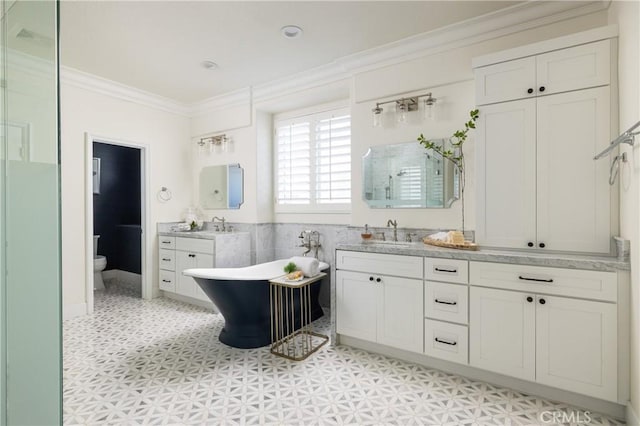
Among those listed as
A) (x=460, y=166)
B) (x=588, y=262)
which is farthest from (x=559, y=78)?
(x=588, y=262)

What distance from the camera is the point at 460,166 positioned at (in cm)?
278

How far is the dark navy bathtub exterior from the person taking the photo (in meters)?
2.81

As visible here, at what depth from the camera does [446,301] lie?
231 centimetres

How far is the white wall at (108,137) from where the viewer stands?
359 centimetres

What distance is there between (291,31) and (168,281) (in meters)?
3.40

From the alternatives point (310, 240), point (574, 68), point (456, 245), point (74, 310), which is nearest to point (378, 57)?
point (574, 68)

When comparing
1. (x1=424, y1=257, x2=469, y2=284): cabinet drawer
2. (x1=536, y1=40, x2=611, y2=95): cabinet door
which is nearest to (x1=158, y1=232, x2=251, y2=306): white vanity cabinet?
(x1=424, y1=257, x2=469, y2=284): cabinet drawer

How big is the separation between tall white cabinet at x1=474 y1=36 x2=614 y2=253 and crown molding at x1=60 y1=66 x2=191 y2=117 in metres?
3.92

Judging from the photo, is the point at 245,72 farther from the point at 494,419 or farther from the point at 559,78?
the point at 494,419

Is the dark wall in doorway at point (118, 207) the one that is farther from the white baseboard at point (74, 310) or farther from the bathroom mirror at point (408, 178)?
the bathroom mirror at point (408, 178)

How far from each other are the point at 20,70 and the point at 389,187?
8.82 feet

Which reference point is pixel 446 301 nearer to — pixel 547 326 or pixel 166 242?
pixel 547 326

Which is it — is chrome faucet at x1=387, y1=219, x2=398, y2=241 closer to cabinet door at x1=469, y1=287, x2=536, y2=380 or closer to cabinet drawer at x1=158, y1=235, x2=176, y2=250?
cabinet door at x1=469, y1=287, x2=536, y2=380

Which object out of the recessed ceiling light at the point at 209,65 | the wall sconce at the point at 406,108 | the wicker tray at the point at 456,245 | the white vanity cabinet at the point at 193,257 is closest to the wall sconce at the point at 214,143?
the recessed ceiling light at the point at 209,65
